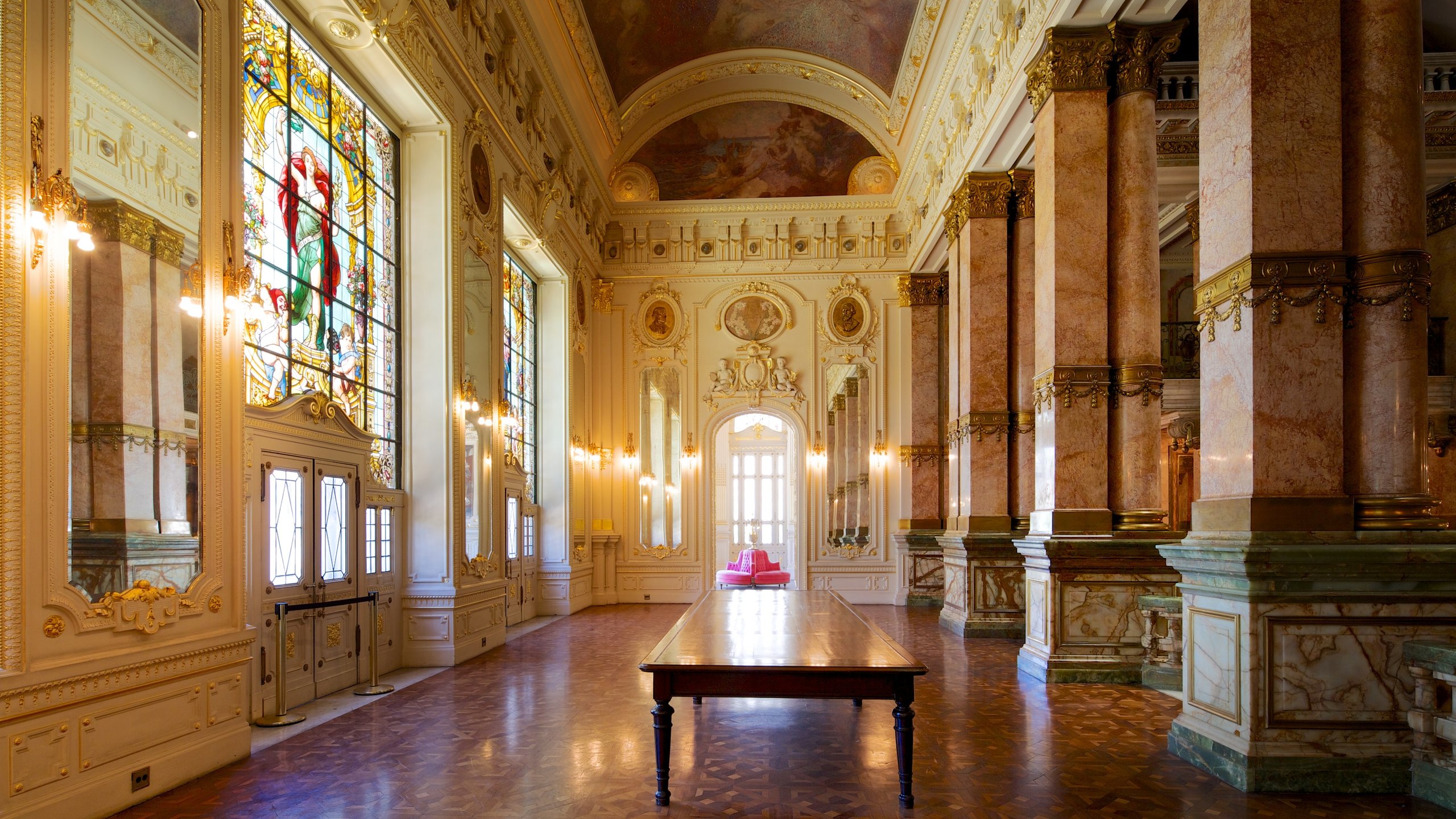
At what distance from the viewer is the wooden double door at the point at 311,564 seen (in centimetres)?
741

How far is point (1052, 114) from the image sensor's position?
9.04 m

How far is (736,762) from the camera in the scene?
5941mm

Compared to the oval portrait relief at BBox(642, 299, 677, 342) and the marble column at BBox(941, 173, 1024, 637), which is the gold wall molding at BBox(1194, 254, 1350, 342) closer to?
the marble column at BBox(941, 173, 1024, 637)

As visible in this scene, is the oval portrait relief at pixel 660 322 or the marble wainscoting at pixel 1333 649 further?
the oval portrait relief at pixel 660 322

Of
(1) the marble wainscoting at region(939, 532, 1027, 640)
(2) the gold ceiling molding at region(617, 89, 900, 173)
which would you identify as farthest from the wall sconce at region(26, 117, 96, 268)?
(2) the gold ceiling molding at region(617, 89, 900, 173)

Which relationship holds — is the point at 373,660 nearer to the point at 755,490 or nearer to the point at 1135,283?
the point at 1135,283

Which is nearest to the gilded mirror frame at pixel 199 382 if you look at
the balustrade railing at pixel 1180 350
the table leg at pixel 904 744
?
the table leg at pixel 904 744

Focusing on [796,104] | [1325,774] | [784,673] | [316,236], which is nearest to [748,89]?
[796,104]

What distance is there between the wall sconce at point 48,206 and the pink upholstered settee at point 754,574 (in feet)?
52.4

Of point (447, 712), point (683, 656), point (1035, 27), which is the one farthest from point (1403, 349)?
point (447, 712)

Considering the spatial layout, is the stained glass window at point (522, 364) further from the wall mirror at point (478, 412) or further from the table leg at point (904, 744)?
the table leg at point (904, 744)

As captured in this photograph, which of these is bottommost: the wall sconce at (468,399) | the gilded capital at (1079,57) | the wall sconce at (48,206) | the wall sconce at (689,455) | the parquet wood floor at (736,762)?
the parquet wood floor at (736,762)

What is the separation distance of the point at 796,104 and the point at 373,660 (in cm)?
1394

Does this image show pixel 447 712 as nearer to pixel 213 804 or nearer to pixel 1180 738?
pixel 213 804
